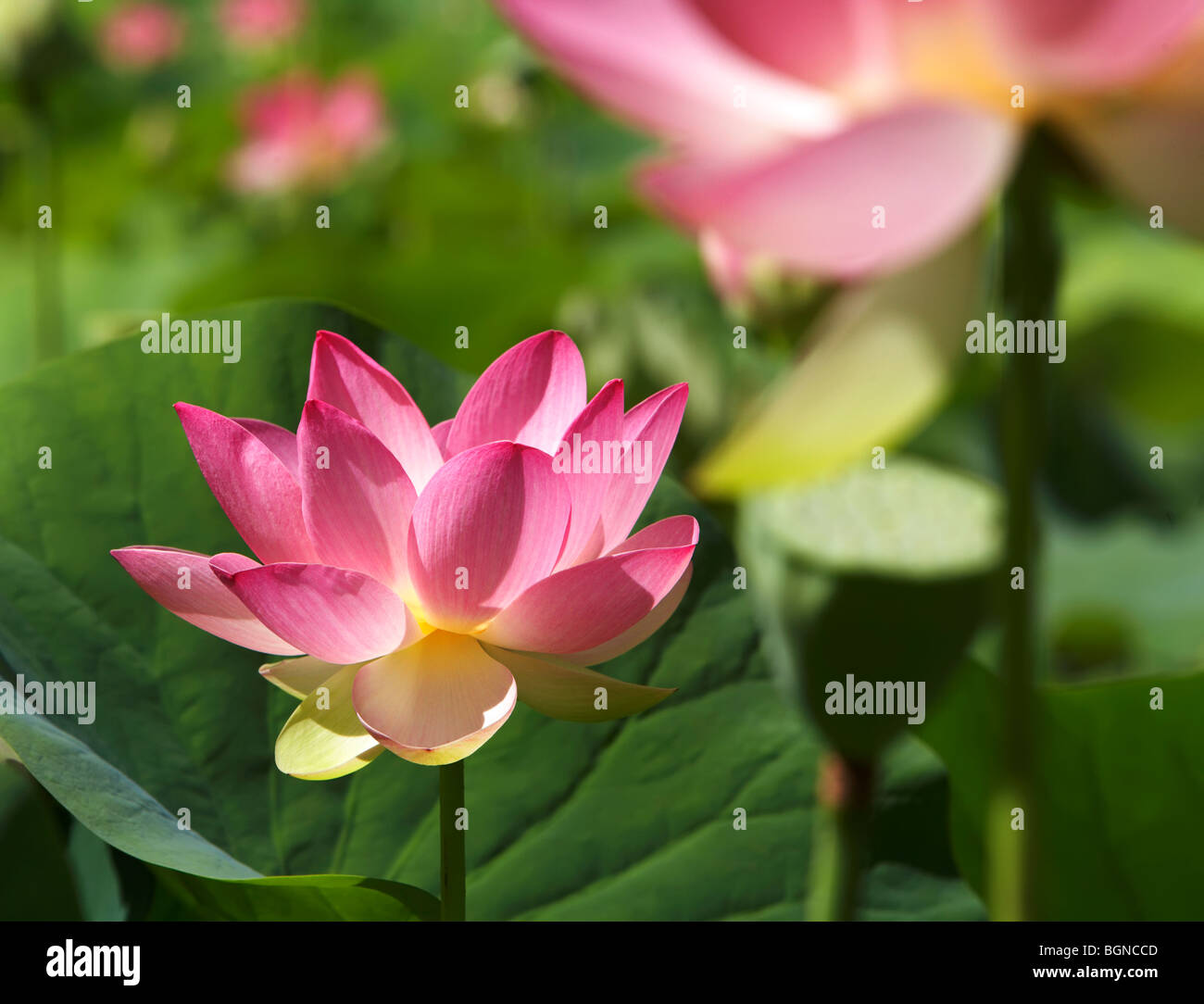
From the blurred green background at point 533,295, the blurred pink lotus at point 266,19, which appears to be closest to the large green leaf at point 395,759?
the blurred green background at point 533,295

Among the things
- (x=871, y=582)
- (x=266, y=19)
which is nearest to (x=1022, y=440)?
(x=871, y=582)

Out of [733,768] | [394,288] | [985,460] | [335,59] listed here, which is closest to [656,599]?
[733,768]

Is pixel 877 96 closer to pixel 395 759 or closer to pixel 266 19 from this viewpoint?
pixel 395 759

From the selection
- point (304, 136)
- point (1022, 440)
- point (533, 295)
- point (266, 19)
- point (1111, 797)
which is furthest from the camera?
point (266, 19)

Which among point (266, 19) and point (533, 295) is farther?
point (266, 19)

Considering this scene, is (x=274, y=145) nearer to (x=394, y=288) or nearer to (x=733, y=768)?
(x=394, y=288)

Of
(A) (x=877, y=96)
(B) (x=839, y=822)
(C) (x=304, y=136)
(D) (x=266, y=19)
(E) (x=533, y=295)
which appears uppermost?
(D) (x=266, y=19)

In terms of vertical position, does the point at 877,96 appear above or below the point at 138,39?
below
